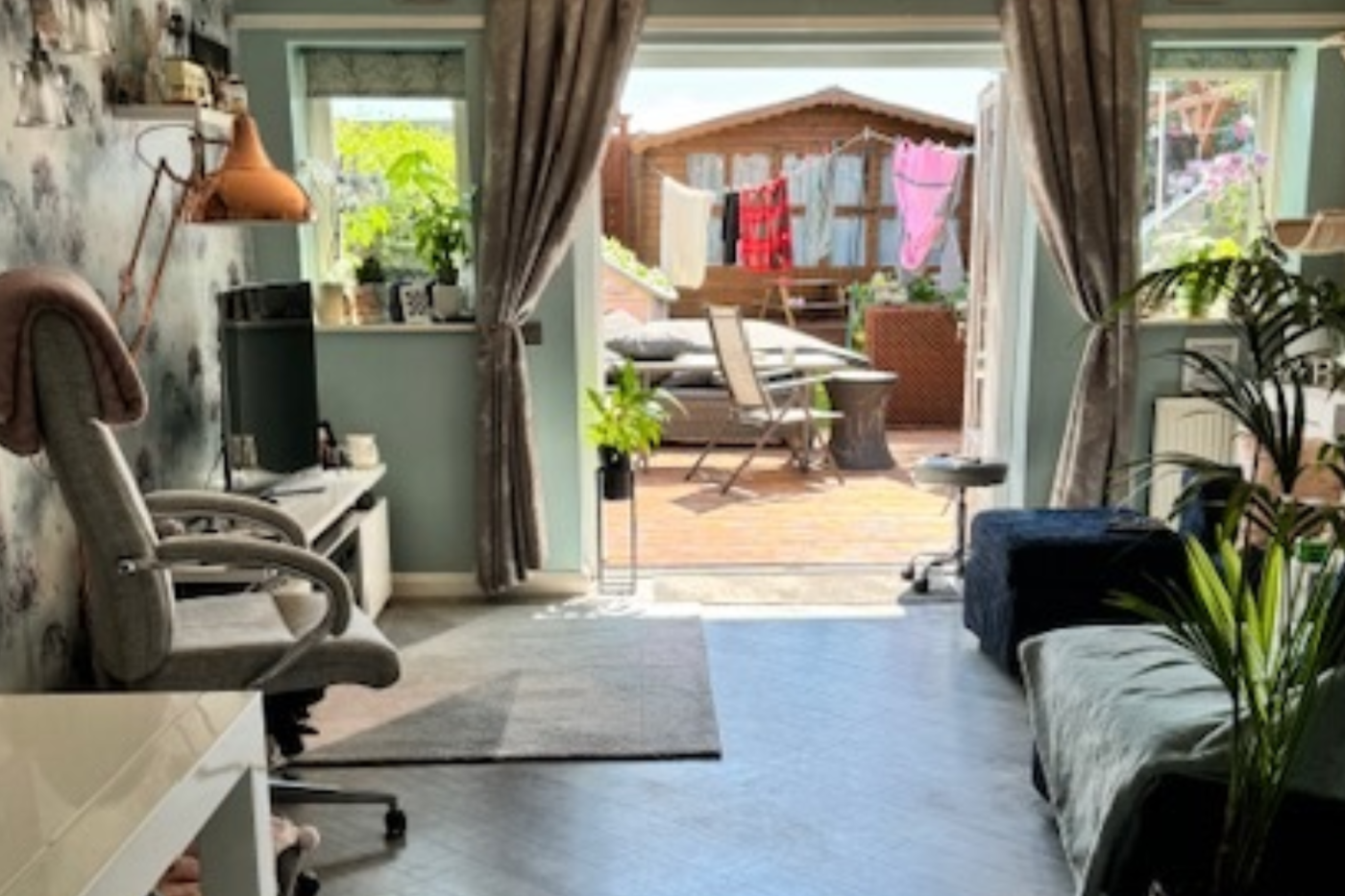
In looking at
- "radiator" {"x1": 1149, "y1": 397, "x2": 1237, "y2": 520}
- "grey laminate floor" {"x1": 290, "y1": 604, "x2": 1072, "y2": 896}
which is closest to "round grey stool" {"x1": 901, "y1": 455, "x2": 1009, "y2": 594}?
"radiator" {"x1": 1149, "y1": 397, "x2": 1237, "y2": 520}

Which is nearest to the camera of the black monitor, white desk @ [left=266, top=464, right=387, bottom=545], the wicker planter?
the black monitor

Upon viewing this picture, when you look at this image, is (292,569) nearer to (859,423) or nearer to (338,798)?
(338,798)

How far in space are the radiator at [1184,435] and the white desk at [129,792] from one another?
152 inches

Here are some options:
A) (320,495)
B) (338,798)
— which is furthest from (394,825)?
(320,495)

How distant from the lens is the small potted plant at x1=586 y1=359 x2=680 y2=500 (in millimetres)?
4488

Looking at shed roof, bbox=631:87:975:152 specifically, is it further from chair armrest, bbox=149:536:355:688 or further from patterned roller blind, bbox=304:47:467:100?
chair armrest, bbox=149:536:355:688

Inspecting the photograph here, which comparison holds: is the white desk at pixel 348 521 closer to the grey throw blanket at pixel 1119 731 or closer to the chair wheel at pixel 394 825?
the chair wheel at pixel 394 825

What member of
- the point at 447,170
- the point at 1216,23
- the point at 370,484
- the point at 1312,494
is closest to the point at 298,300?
the point at 370,484

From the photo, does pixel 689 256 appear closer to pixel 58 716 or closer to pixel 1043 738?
pixel 1043 738

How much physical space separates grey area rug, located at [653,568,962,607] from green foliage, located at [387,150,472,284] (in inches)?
59.9

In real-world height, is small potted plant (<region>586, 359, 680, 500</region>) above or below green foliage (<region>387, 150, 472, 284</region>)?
below

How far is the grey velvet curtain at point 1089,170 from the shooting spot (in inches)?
165

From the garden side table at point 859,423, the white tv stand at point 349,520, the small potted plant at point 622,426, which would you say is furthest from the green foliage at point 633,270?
the white tv stand at point 349,520

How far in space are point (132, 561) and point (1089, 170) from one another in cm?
347
